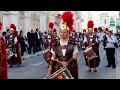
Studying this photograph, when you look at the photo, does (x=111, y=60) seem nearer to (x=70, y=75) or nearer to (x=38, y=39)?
(x=70, y=75)

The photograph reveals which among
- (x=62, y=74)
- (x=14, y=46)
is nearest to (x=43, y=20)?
(x=14, y=46)

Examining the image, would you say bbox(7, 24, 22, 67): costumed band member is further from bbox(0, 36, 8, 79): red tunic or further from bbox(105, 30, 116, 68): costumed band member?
bbox(0, 36, 8, 79): red tunic

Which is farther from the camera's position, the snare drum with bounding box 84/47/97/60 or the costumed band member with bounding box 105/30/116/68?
the costumed band member with bounding box 105/30/116/68

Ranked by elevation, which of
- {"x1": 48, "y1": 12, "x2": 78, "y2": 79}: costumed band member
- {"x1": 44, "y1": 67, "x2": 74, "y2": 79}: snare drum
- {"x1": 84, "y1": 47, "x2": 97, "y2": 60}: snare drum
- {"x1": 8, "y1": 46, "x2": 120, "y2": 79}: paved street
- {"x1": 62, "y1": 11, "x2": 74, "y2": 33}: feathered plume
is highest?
{"x1": 62, "y1": 11, "x2": 74, "y2": 33}: feathered plume

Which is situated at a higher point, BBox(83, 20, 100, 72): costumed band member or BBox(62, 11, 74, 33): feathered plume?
BBox(62, 11, 74, 33): feathered plume

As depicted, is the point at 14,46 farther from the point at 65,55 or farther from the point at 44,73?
the point at 65,55

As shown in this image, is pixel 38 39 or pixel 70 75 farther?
pixel 38 39

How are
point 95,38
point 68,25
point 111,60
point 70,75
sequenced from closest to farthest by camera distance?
point 70,75 < point 68,25 < point 95,38 < point 111,60

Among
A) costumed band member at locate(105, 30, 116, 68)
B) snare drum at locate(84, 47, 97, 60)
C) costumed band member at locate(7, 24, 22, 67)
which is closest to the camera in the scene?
snare drum at locate(84, 47, 97, 60)

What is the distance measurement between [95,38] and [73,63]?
27.4 ft

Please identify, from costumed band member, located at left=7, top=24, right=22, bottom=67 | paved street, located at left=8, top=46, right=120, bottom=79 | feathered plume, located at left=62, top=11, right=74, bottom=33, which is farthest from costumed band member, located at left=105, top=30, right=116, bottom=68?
feathered plume, located at left=62, top=11, right=74, bottom=33

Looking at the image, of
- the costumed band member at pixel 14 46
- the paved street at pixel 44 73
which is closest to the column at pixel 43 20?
the costumed band member at pixel 14 46
